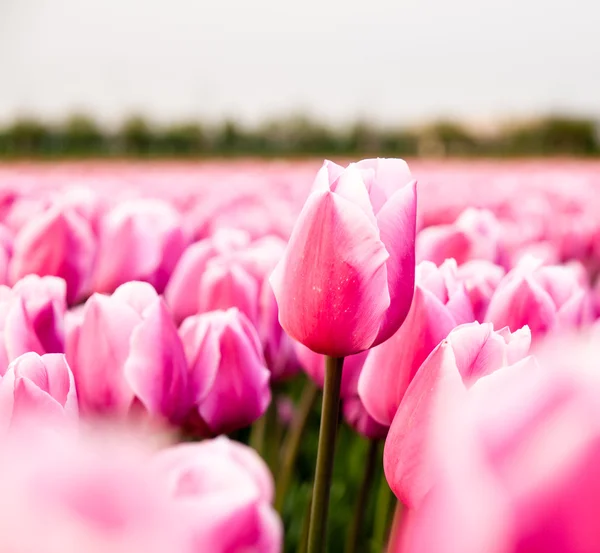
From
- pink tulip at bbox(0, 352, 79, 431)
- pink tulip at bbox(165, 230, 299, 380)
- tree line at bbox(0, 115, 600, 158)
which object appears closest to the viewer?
pink tulip at bbox(0, 352, 79, 431)

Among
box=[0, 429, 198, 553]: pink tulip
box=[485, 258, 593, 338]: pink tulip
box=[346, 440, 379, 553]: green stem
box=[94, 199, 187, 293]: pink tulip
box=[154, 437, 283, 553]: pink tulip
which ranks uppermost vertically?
box=[0, 429, 198, 553]: pink tulip

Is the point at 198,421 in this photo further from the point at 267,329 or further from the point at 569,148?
the point at 569,148

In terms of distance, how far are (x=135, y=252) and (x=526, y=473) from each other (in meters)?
0.73

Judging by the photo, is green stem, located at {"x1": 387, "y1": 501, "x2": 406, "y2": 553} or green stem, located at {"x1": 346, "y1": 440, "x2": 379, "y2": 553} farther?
green stem, located at {"x1": 346, "y1": 440, "x2": 379, "y2": 553}

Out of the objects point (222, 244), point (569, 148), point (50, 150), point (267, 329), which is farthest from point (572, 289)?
point (569, 148)

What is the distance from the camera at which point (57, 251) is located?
2.83 feet

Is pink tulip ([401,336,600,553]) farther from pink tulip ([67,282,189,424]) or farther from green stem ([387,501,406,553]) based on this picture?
pink tulip ([67,282,189,424])

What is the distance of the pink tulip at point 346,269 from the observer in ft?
1.56

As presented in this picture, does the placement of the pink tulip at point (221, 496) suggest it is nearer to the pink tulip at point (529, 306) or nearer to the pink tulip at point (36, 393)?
the pink tulip at point (36, 393)

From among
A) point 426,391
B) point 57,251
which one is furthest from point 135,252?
point 426,391

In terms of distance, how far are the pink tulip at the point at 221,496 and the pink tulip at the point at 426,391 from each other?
9cm

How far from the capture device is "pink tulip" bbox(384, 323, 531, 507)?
1.25ft

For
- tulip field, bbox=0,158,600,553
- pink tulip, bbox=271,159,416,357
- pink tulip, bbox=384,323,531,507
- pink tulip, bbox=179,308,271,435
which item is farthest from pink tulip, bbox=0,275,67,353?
pink tulip, bbox=384,323,531,507

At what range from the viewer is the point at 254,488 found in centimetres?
28
